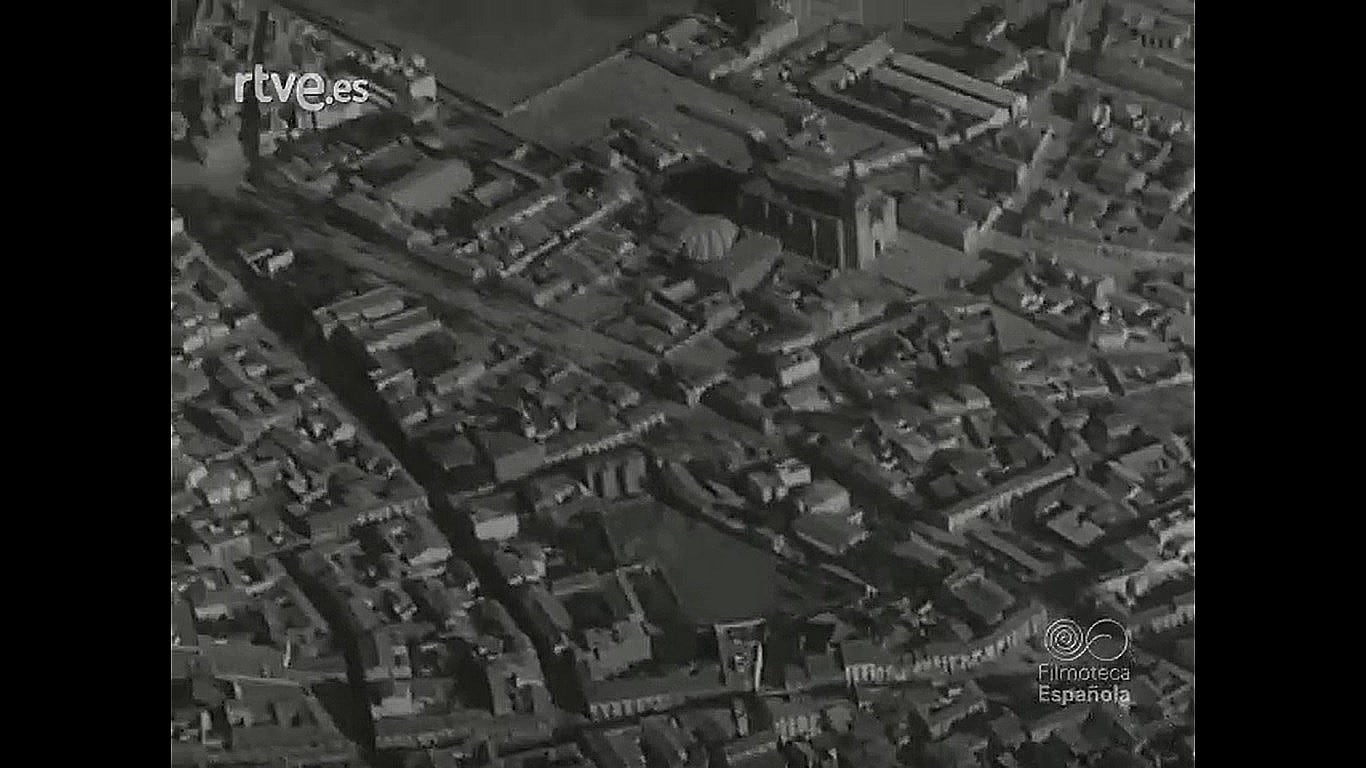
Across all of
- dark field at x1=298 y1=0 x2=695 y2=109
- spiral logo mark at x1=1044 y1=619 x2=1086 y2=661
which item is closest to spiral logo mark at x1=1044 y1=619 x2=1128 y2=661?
spiral logo mark at x1=1044 y1=619 x2=1086 y2=661

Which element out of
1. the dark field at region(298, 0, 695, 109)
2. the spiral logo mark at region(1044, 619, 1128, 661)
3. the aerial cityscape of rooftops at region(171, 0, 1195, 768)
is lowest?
the spiral logo mark at region(1044, 619, 1128, 661)

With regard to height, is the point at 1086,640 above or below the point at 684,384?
below

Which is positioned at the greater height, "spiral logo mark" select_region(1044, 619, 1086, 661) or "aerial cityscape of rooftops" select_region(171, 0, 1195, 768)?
"aerial cityscape of rooftops" select_region(171, 0, 1195, 768)

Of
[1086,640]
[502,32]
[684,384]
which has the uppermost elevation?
[502,32]

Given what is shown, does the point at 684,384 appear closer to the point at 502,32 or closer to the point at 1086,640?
the point at 502,32

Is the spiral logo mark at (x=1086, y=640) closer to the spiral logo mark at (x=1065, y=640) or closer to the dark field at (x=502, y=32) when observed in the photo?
the spiral logo mark at (x=1065, y=640)

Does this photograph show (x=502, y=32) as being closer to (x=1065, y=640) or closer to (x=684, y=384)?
(x=684, y=384)

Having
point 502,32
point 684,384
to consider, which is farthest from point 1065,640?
point 502,32

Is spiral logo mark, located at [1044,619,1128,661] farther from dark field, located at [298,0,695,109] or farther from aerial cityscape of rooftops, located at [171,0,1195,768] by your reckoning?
dark field, located at [298,0,695,109]
